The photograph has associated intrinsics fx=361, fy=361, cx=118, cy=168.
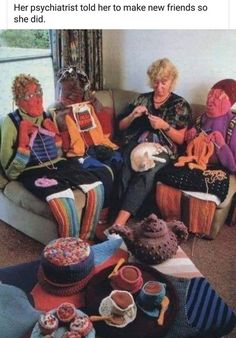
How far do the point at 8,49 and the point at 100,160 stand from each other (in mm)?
828

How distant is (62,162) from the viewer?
1687 mm

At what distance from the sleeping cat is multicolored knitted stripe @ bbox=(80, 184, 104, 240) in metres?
0.22

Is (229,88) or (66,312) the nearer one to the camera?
(66,312)

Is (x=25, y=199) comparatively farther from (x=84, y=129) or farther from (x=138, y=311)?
(x=138, y=311)

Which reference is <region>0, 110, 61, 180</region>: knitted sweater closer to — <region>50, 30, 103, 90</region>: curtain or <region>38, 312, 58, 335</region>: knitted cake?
<region>50, 30, 103, 90</region>: curtain

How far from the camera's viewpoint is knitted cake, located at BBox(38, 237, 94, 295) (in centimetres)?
98

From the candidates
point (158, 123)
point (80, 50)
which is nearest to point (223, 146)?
point (158, 123)

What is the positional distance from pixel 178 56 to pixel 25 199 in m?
1.15

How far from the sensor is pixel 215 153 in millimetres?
1651

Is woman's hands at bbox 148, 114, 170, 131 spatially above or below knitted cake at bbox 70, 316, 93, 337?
above

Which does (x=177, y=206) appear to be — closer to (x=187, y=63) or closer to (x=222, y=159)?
(x=222, y=159)

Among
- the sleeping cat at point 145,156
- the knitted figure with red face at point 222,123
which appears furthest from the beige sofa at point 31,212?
the sleeping cat at point 145,156

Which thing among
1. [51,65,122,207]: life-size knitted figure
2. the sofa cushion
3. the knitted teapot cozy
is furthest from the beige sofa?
the knitted teapot cozy
